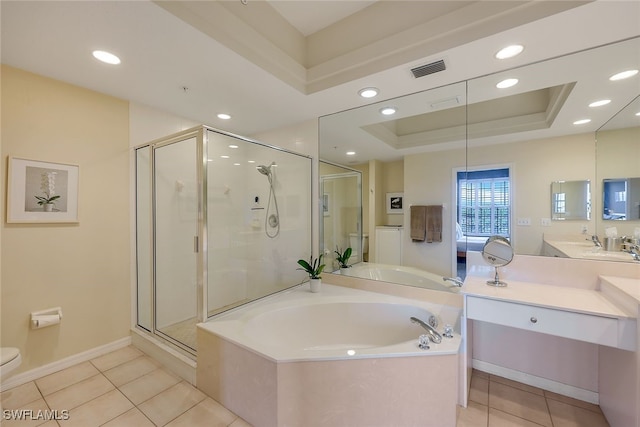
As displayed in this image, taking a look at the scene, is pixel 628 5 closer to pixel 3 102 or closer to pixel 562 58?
pixel 562 58

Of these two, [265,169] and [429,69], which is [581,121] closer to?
[429,69]

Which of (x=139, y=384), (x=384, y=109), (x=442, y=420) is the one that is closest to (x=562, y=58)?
(x=384, y=109)

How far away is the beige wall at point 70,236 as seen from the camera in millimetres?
1865

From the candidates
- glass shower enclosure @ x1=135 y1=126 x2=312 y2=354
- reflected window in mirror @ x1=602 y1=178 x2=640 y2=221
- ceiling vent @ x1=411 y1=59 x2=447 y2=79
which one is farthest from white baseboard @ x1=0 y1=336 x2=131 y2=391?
reflected window in mirror @ x1=602 y1=178 x2=640 y2=221

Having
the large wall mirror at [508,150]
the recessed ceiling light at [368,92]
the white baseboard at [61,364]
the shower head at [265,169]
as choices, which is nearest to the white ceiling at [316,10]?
the recessed ceiling light at [368,92]

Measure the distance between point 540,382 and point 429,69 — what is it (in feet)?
8.06

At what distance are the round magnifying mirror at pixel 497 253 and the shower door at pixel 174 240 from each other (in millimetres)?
2495

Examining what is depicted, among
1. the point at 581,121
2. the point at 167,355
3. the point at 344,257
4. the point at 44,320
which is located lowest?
the point at 167,355

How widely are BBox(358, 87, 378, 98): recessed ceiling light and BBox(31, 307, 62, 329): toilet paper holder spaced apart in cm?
306

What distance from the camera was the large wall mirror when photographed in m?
1.66

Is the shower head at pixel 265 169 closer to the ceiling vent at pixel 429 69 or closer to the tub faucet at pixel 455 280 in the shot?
the ceiling vent at pixel 429 69

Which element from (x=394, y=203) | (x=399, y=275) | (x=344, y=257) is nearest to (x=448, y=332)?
(x=399, y=275)

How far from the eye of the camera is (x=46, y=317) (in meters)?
1.98

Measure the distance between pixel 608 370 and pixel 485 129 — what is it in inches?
70.7
